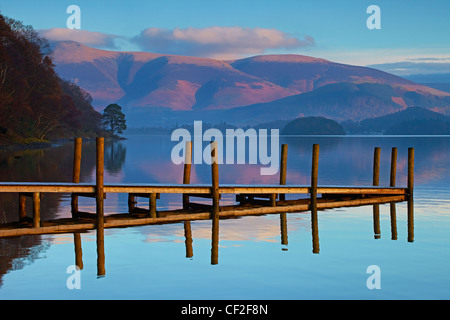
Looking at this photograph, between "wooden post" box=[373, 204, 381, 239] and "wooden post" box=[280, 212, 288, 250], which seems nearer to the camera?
"wooden post" box=[280, 212, 288, 250]

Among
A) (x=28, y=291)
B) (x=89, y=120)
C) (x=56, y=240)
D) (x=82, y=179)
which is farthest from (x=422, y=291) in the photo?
(x=89, y=120)

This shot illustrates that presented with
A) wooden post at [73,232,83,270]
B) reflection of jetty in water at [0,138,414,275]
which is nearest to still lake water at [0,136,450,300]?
wooden post at [73,232,83,270]

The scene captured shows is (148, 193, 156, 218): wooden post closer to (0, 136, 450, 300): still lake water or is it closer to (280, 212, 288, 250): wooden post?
(0, 136, 450, 300): still lake water

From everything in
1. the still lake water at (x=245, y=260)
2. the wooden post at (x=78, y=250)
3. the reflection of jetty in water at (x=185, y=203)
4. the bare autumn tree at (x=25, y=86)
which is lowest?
the still lake water at (x=245, y=260)

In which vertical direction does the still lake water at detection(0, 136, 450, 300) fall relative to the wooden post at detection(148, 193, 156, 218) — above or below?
below

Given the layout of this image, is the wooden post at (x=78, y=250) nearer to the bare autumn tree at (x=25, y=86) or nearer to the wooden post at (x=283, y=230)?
the wooden post at (x=283, y=230)

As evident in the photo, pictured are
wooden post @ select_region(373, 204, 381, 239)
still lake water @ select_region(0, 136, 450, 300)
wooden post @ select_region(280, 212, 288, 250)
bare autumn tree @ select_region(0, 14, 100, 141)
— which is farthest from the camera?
bare autumn tree @ select_region(0, 14, 100, 141)

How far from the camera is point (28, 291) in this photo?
1711 cm

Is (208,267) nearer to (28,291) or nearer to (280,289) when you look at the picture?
(280,289)

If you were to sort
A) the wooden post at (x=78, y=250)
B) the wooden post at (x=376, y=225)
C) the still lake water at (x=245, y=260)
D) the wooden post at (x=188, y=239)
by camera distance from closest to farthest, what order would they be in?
the still lake water at (x=245, y=260), the wooden post at (x=78, y=250), the wooden post at (x=188, y=239), the wooden post at (x=376, y=225)

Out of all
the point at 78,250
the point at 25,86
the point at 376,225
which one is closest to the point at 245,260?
the point at 78,250

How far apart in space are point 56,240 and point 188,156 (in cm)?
633

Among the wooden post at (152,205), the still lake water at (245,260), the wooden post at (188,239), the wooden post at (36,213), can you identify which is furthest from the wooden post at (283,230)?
the wooden post at (36,213)
